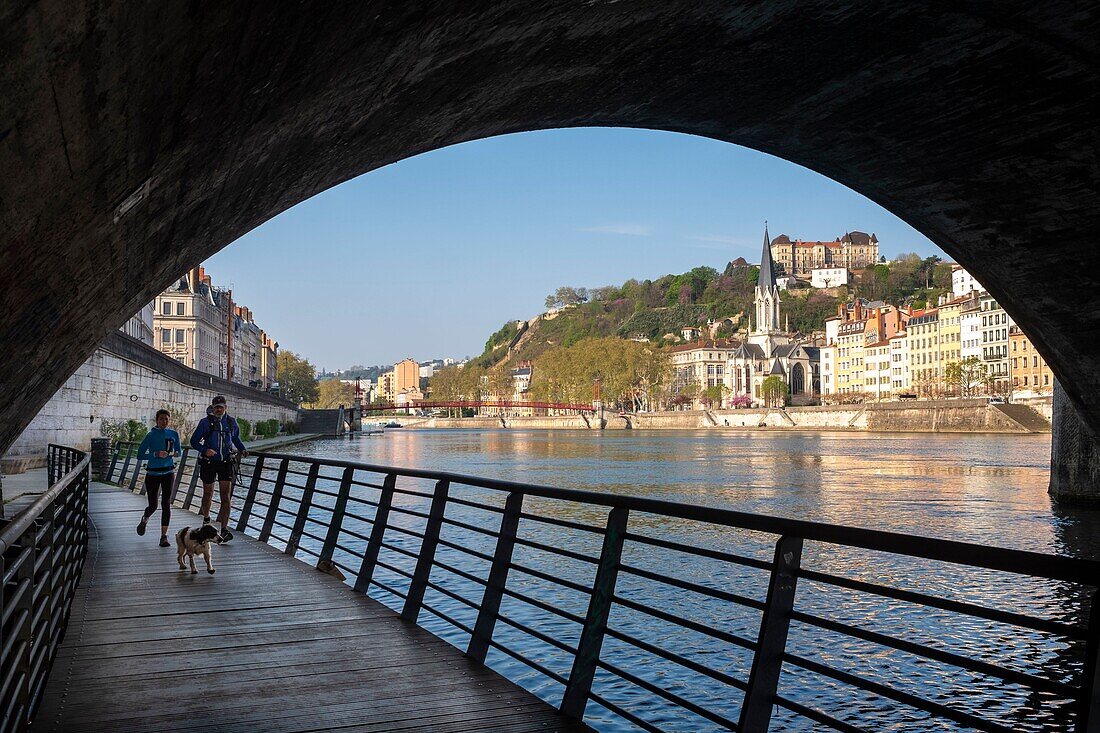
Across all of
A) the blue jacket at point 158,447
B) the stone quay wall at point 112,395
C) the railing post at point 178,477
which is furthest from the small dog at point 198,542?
the stone quay wall at point 112,395

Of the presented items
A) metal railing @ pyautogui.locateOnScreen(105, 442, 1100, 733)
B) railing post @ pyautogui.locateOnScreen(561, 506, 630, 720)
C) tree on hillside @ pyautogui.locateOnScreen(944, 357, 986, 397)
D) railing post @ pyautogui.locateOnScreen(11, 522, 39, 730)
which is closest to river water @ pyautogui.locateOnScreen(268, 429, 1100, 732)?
metal railing @ pyautogui.locateOnScreen(105, 442, 1100, 733)

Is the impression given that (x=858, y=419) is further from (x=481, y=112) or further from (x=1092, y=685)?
(x=1092, y=685)

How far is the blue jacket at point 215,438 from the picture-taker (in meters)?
12.6

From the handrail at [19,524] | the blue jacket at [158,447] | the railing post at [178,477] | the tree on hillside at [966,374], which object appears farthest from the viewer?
the tree on hillside at [966,374]

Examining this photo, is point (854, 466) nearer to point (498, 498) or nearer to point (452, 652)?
point (498, 498)

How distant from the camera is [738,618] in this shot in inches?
481

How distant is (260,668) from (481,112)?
15.6 feet

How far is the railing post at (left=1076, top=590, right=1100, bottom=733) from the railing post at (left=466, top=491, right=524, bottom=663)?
12.5ft

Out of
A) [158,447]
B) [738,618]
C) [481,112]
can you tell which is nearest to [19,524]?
[481,112]

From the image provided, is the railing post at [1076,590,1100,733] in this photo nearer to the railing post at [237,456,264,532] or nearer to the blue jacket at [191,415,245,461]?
the blue jacket at [191,415,245,461]

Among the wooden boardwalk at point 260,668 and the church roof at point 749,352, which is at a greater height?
the church roof at point 749,352

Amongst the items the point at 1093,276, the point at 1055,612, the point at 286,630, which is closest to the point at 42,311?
the point at 286,630

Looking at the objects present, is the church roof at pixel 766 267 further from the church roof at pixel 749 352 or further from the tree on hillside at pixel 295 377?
the tree on hillside at pixel 295 377

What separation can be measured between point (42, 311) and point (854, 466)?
39.3 meters
